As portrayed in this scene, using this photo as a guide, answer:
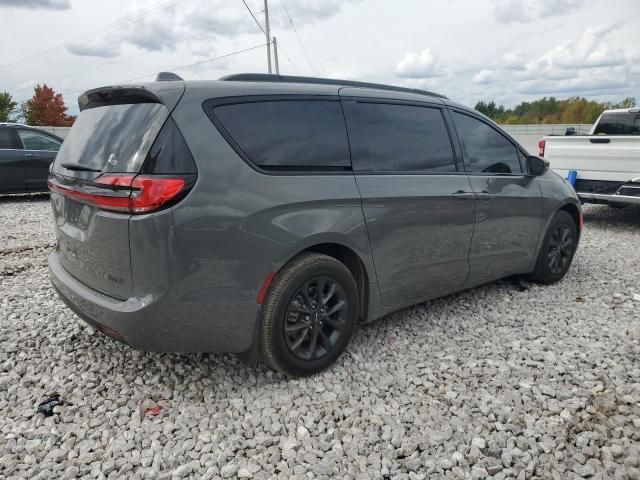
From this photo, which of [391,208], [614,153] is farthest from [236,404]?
[614,153]

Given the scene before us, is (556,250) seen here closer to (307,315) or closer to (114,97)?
(307,315)

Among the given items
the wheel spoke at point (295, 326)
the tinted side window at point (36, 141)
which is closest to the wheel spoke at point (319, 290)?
the wheel spoke at point (295, 326)

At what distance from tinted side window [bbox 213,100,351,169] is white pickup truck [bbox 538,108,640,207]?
5730mm

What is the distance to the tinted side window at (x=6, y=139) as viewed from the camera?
988 cm

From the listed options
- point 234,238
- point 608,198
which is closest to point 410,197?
point 234,238

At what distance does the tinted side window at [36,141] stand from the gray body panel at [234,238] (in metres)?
8.27

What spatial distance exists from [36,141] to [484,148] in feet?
31.4

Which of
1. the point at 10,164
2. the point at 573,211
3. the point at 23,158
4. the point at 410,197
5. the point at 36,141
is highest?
the point at 36,141

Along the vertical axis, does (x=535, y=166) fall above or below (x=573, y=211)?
above

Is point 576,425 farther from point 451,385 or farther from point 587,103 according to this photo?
point 587,103

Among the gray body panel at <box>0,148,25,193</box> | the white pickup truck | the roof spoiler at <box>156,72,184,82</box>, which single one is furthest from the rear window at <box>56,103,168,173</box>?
the gray body panel at <box>0,148,25,193</box>

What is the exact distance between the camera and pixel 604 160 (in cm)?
732

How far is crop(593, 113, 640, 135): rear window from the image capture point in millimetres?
8125

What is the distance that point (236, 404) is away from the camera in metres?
2.77
